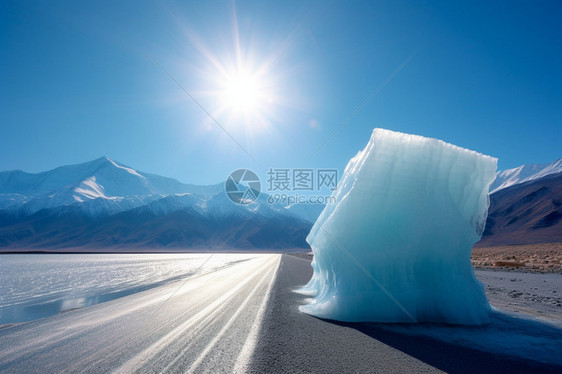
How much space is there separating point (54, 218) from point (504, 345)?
25248 cm

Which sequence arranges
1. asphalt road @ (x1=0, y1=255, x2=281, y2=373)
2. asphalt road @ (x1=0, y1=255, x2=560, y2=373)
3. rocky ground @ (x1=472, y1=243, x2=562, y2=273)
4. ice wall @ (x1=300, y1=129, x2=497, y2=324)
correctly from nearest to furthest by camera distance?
1. asphalt road @ (x1=0, y1=255, x2=560, y2=373)
2. asphalt road @ (x1=0, y1=255, x2=281, y2=373)
3. ice wall @ (x1=300, y1=129, x2=497, y2=324)
4. rocky ground @ (x1=472, y1=243, x2=562, y2=273)

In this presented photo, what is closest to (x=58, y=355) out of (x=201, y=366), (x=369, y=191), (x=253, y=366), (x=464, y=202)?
(x=201, y=366)

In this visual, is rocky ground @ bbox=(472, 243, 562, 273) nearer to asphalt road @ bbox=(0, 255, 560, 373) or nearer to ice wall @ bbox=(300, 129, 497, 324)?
ice wall @ bbox=(300, 129, 497, 324)

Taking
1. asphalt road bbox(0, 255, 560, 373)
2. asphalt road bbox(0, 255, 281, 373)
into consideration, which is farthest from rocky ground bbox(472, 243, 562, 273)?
asphalt road bbox(0, 255, 281, 373)

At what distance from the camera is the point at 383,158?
8547 millimetres

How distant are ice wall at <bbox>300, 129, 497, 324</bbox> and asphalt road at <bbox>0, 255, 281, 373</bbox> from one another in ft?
9.69

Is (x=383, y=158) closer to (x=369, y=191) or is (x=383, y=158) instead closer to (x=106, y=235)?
(x=369, y=191)

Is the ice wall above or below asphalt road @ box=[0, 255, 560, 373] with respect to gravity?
above

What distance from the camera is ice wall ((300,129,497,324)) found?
7449 mm

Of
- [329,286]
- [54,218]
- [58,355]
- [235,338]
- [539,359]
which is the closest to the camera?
[539,359]

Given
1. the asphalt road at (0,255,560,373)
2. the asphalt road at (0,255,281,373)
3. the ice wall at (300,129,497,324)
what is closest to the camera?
the asphalt road at (0,255,560,373)

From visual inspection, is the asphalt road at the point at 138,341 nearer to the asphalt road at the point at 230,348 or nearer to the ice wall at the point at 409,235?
the asphalt road at the point at 230,348

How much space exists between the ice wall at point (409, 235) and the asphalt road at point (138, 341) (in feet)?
9.69

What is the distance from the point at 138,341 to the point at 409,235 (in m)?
7.05
